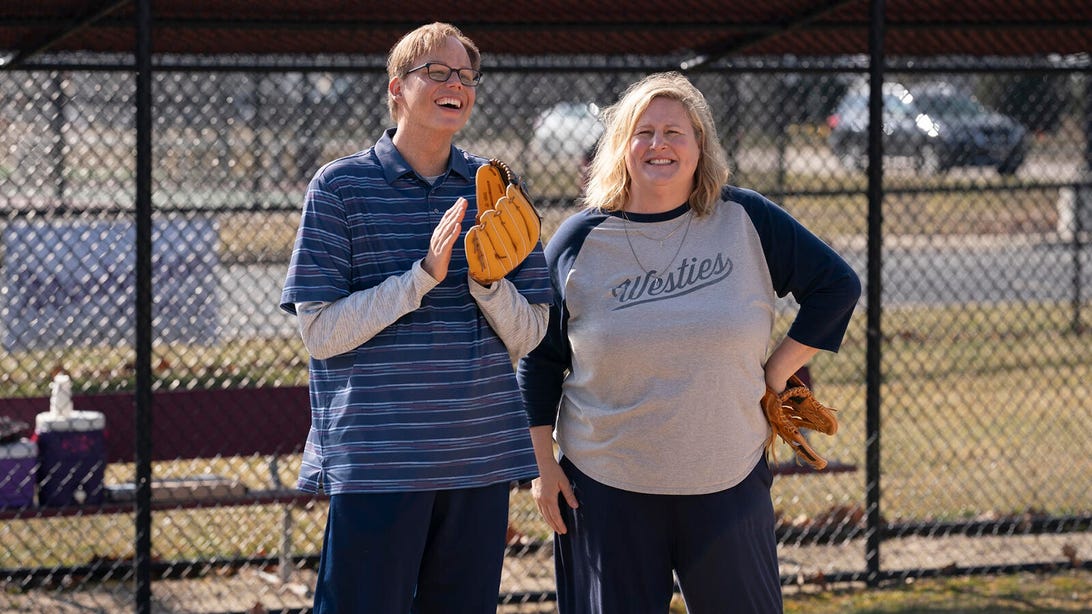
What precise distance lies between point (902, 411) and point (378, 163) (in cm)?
547

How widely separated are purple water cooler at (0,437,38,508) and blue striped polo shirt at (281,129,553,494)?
2.08 m

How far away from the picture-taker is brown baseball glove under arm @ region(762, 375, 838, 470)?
2775 mm

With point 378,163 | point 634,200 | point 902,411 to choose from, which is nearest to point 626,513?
point 634,200

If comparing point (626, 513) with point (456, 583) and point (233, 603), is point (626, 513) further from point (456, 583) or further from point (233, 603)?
point (233, 603)

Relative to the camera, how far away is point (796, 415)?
2.87 metres

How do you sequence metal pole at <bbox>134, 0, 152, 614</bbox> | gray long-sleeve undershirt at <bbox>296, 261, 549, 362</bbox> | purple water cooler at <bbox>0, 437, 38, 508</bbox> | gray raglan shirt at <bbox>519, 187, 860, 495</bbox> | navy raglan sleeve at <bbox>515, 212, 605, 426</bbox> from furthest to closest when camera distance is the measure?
purple water cooler at <bbox>0, 437, 38, 508</bbox> < metal pole at <bbox>134, 0, 152, 614</bbox> < navy raglan sleeve at <bbox>515, 212, 605, 426</bbox> < gray raglan shirt at <bbox>519, 187, 860, 495</bbox> < gray long-sleeve undershirt at <bbox>296, 261, 549, 362</bbox>

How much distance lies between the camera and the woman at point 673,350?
8.64 feet

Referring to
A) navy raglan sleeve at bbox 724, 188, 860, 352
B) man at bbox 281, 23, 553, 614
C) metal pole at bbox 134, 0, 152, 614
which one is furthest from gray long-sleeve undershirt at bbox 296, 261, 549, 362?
metal pole at bbox 134, 0, 152, 614

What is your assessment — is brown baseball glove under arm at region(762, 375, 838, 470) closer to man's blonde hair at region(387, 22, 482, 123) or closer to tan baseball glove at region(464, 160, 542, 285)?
tan baseball glove at region(464, 160, 542, 285)

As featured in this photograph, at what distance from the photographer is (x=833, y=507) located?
5172 mm

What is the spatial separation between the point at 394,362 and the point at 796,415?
1.00 metres

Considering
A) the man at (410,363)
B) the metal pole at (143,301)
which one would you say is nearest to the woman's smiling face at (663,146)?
the man at (410,363)

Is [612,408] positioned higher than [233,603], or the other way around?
[612,408]

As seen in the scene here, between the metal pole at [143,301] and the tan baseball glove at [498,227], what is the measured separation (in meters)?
1.71
